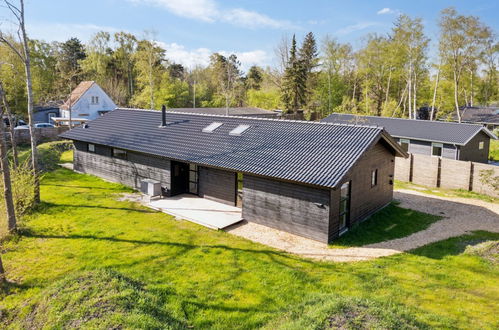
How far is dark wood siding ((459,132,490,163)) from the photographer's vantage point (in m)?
24.2

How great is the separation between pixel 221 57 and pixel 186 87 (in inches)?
632

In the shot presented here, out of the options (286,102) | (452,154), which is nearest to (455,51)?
(452,154)

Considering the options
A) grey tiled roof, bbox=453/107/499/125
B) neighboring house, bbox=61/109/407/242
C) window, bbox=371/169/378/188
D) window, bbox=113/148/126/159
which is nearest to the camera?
neighboring house, bbox=61/109/407/242

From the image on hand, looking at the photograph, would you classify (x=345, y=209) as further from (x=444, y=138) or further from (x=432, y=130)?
(x=432, y=130)

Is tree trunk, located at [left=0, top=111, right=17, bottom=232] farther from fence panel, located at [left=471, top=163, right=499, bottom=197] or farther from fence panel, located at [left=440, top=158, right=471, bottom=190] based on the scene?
fence panel, located at [left=440, top=158, right=471, bottom=190]

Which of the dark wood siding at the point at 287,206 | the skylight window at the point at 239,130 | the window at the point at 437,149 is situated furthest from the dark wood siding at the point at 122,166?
the window at the point at 437,149

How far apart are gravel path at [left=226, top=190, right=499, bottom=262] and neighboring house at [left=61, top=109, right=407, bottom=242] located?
0.52m

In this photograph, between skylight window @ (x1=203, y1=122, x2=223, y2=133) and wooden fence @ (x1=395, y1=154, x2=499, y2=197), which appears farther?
wooden fence @ (x1=395, y1=154, x2=499, y2=197)

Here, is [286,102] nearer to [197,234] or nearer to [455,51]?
[455,51]

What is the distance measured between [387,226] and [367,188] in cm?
162

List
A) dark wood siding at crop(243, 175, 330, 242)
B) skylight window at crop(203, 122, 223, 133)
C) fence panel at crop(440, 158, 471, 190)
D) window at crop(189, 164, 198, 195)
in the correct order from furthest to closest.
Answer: fence panel at crop(440, 158, 471, 190) → skylight window at crop(203, 122, 223, 133) → window at crop(189, 164, 198, 195) → dark wood siding at crop(243, 175, 330, 242)

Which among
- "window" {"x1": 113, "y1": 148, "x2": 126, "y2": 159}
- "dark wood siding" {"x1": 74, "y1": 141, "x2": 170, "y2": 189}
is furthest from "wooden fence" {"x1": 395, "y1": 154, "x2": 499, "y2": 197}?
"window" {"x1": 113, "y1": 148, "x2": 126, "y2": 159}

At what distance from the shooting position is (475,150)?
25297mm

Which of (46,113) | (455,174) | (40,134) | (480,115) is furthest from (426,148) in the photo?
(46,113)
